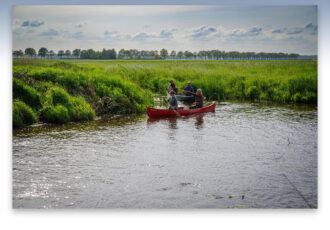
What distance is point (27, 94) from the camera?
31.7 feet

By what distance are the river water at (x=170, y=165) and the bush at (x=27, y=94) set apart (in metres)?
0.62

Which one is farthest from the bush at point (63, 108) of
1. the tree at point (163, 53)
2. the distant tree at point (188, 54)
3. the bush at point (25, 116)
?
the distant tree at point (188, 54)

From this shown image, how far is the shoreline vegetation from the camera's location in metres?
8.15

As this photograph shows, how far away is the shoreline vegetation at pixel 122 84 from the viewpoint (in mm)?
8148

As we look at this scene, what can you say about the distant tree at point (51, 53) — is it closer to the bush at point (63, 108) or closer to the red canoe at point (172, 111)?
the bush at point (63, 108)

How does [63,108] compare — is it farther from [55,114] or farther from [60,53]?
[60,53]

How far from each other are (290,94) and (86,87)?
5.97 meters

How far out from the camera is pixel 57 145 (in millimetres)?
8375

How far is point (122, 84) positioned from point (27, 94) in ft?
11.9

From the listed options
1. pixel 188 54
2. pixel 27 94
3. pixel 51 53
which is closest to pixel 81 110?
pixel 27 94

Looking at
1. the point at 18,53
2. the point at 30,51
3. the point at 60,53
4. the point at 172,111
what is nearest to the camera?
the point at 18,53

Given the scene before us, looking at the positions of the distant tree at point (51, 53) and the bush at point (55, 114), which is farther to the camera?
the bush at point (55, 114)

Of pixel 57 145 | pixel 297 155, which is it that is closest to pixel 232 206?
pixel 297 155
